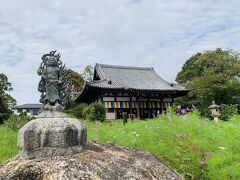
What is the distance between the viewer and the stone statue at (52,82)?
4591 mm

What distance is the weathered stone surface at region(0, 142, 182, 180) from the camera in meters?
3.14

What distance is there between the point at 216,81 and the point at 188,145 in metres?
23.0

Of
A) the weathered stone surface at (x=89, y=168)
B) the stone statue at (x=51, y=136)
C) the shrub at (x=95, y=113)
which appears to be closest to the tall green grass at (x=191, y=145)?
the weathered stone surface at (x=89, y=168)

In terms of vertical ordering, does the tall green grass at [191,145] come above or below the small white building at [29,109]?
below

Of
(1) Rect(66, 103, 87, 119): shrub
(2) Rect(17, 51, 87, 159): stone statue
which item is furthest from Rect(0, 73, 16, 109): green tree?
(2) Rect(17, 51, 87, 159): stone statue

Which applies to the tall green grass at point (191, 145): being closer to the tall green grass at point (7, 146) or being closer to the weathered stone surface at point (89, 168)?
the weathered stone surface at point (89, 168)

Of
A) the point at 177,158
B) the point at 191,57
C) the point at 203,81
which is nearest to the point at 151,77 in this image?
the point at 203,81

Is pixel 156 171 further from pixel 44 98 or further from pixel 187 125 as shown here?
pixel 187 125

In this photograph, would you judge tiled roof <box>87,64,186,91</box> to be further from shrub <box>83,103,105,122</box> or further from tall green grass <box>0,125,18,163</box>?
tall green grass <box>0,125,18,163</box>

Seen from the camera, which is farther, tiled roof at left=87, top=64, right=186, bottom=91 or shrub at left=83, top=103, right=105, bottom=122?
tiled roof at left=87, top=64, right=186, bottom=91

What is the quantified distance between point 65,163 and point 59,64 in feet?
7.31

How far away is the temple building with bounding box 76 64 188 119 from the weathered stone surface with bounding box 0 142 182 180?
15792mm

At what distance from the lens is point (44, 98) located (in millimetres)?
4629

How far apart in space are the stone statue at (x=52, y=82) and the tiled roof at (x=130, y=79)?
15.7m
